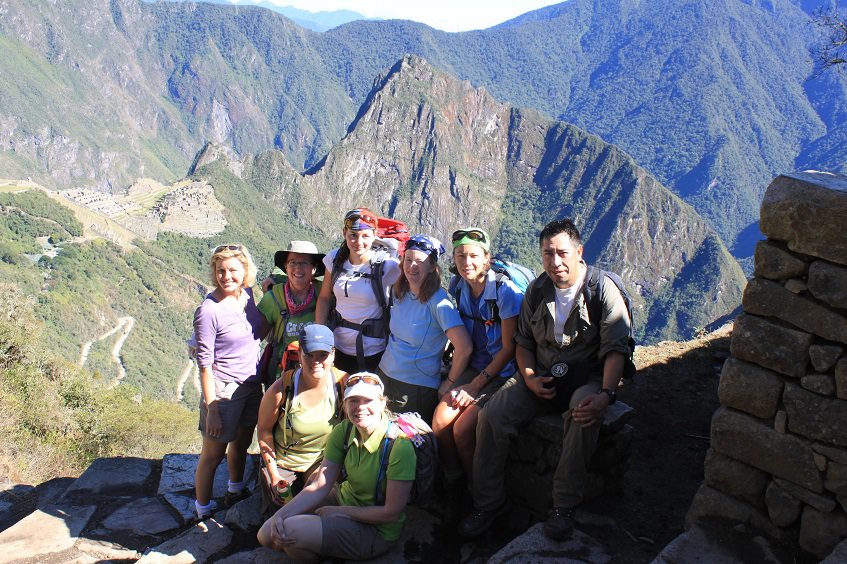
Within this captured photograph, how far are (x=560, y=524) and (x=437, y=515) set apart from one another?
1.03 metres

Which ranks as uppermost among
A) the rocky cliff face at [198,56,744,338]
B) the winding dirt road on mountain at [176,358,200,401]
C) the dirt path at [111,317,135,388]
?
the rocky cliff face at [198,56,744,338]

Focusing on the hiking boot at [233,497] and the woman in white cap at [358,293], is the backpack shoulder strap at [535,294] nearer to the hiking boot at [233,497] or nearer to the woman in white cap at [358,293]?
the woman in white cap at [358,293]

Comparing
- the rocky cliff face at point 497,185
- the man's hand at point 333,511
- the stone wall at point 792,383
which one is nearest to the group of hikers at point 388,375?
the man's hand at point 333,511

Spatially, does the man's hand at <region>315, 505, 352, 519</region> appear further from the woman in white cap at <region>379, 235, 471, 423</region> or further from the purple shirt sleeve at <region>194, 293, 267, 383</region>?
the purple shirt sleeve at <region>194, 293, 267, 383</region>

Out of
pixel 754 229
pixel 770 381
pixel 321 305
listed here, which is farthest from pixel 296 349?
pixel 754 229

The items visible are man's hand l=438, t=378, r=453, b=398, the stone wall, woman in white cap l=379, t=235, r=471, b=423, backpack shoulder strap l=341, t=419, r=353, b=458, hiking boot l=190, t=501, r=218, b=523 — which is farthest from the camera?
hiking boot l=190, t=501, r=218, b=523

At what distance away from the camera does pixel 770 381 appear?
3488 mm

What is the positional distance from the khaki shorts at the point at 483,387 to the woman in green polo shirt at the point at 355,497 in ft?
2.51

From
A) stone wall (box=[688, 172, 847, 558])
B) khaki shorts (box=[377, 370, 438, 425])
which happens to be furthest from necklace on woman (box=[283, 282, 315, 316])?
stone wall (box=[688, 172, 847, 558])

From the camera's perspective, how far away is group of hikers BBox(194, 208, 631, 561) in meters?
3.95

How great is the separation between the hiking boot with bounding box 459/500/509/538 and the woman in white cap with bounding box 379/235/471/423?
785mm

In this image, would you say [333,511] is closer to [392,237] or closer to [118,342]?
[392,237]

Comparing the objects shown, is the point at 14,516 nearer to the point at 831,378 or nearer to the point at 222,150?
the point at 831,378

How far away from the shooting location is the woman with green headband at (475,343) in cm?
445
